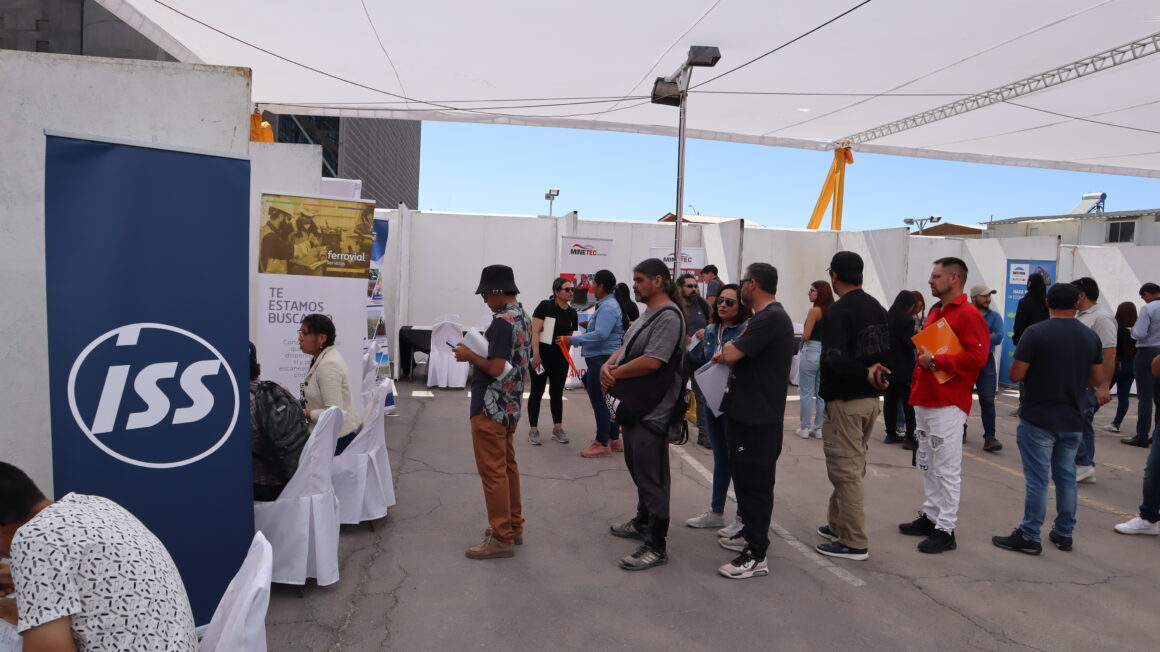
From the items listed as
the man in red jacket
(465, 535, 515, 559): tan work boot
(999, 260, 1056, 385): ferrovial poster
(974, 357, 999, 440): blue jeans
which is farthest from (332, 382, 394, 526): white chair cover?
(999, 260, 1056, 385): ferrovial poster

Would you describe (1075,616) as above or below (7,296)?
below

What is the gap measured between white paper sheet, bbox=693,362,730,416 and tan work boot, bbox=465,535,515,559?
1497 millimetres

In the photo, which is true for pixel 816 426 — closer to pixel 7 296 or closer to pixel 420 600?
pixel 420 600

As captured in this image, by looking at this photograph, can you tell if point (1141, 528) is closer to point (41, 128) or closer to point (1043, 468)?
point (1043, 468)

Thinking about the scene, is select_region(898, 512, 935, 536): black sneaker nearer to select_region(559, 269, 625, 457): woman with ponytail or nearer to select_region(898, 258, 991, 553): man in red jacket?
select_region(898, 258, 991, 553): man in red jacket

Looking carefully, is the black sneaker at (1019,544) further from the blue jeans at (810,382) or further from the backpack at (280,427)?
the backpack at (280,427)

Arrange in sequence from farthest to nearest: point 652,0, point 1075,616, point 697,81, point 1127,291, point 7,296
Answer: point 1127,291, point 697,81, point 652,0, point 1075,616, point 7,296

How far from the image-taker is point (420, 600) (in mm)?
3473

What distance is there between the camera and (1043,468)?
428 cm

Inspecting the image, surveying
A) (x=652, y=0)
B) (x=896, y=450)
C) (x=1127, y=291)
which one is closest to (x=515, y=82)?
(x=652, y=0)

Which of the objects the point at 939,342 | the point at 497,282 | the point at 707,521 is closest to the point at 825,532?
the point at 707,521

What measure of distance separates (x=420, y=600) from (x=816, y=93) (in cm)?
786

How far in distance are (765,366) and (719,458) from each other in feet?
3.46

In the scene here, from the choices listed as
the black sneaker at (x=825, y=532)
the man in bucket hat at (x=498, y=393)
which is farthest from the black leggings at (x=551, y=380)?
the black sneaker at (x=825, y=532)
